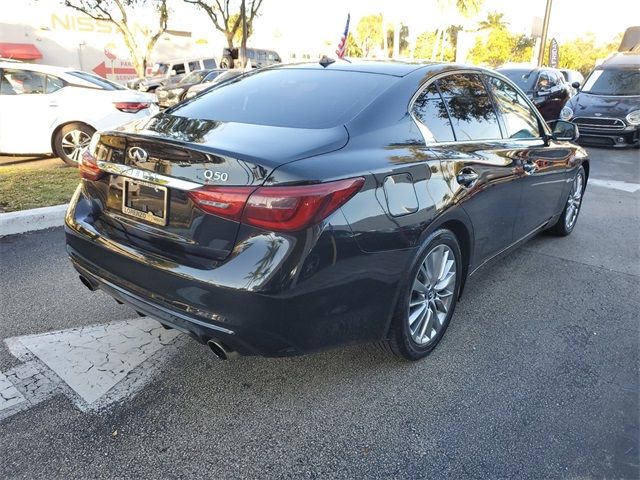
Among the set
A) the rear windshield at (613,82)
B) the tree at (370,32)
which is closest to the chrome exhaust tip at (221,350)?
the rear windshield at (613,82)

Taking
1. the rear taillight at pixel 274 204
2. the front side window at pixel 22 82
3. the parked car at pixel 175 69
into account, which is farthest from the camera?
the parked car at pixel 175 69

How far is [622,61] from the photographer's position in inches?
474

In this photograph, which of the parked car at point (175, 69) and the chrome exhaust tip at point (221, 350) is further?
the parked car at point (175, 69)

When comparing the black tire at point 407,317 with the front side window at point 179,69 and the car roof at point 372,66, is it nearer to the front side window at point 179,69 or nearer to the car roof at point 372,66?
the car roof at point 372,66

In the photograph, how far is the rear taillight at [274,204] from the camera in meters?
2.08

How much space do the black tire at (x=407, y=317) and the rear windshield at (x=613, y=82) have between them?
10.7m

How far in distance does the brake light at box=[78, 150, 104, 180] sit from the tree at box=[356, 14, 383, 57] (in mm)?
66929

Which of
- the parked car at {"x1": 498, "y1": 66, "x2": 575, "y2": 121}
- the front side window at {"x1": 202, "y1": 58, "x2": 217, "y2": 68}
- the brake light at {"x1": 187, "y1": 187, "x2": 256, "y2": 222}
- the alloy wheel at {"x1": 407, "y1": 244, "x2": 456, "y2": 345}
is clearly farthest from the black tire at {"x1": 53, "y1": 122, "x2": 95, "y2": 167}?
the front side window at {"x1": 202, "y1": 58, "x2": 217, "y2": 68}

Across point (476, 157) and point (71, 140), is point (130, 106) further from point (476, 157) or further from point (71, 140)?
point (476, 157)

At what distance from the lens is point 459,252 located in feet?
10.1

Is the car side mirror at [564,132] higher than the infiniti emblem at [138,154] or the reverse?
the reverse

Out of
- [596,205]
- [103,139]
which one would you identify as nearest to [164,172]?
[103,139]

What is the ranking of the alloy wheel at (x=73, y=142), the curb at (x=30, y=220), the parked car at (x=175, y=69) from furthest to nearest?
the parked car at (x=175, y=69), the alloy wheel at (x=73, y=142), the curb at (x=30, y=220)

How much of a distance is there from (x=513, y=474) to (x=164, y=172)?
2.00 meters
